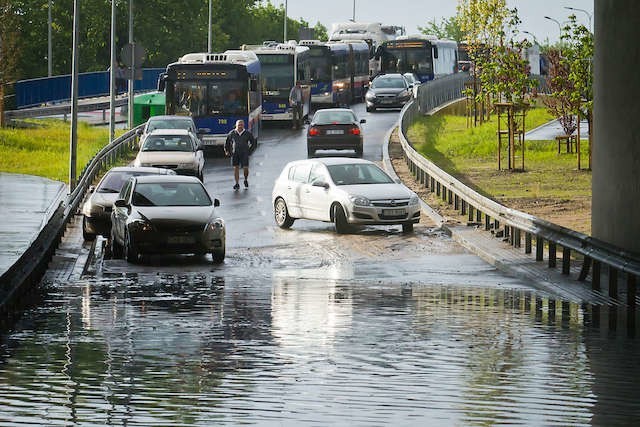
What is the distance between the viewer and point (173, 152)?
42.3m

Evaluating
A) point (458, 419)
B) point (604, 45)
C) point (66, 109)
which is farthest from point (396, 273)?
point (66, 109)

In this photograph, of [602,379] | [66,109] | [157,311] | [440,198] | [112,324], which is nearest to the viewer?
[602,379]

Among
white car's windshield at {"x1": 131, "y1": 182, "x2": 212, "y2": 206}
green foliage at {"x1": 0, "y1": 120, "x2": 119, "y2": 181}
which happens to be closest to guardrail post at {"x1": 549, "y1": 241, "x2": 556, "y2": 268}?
white car's windshield at {"x1": 131, "y1": 182, "x2": 212, "y2": 206}

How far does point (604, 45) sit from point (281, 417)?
12.4m

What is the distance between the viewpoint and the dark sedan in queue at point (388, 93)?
72500 mm

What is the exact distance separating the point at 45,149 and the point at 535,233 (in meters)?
36.6

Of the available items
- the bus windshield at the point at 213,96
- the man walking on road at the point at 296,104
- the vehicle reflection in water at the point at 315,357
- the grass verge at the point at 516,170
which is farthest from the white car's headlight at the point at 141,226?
the man walking on road at the point at 296,104

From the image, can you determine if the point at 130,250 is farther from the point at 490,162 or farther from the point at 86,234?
the point at 490,162

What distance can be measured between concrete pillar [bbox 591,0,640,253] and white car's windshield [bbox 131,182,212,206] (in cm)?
697

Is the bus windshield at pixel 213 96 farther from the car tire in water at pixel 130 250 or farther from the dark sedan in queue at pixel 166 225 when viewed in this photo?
the car tire in water at pixel 130 250

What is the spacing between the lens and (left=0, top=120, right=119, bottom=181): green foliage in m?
50.9

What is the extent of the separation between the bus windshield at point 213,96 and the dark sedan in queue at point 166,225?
23.1m

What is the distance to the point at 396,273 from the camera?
963 inches

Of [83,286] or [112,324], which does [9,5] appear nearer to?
[83,286]
